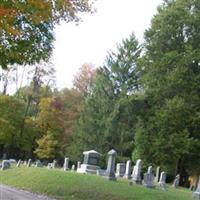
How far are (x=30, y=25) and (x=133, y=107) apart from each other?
33561 millimetres

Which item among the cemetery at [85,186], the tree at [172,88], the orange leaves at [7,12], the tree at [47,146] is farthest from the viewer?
the tree at [47,146]

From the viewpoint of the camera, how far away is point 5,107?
59406 mm

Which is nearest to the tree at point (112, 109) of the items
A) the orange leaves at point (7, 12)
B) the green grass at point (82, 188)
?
the green grass at point (82, 188)

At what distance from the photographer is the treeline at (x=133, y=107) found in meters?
42.3

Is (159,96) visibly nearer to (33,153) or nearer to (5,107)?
(5,107)

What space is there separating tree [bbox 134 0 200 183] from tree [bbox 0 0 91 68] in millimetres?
27072

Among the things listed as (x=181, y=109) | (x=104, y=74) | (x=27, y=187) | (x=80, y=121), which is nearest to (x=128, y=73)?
(x=104, y=74)

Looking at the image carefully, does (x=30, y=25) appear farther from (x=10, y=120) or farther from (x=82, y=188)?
(x=10, y=120)

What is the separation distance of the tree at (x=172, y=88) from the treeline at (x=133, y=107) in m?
0.08

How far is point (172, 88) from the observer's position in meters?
43.7

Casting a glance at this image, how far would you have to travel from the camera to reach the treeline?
139ft

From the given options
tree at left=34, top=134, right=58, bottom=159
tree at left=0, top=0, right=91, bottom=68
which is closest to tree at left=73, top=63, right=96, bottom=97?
tree at left=34, top=134, right=58, bottom=159

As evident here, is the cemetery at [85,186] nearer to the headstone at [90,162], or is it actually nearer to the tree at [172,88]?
the headstone at [90,162]

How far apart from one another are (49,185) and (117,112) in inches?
1181
